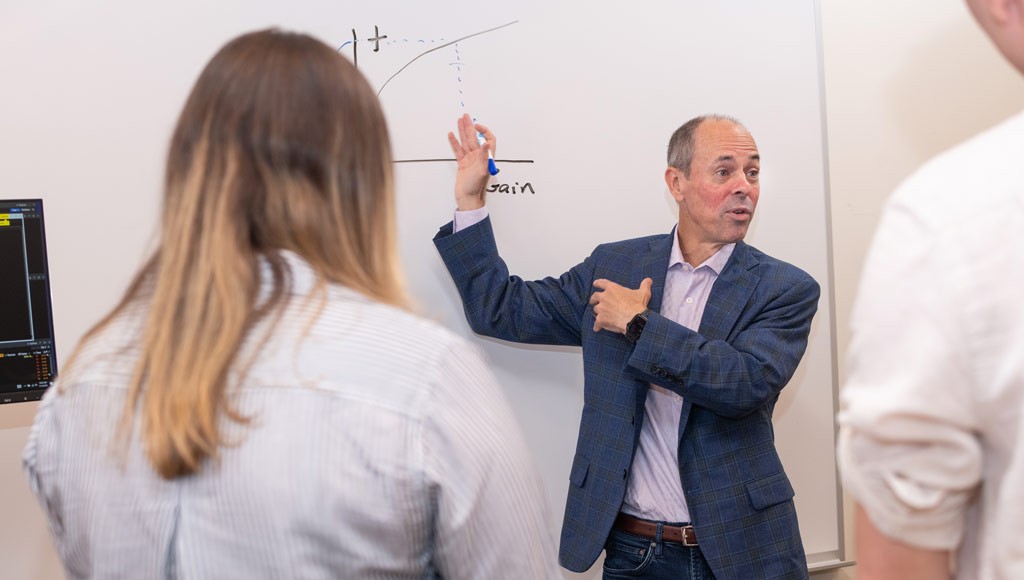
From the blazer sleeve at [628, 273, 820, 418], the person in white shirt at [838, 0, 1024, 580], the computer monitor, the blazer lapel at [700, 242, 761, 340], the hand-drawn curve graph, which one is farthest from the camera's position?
the hand-drawn curve graph

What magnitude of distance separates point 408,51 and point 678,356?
3.21ft

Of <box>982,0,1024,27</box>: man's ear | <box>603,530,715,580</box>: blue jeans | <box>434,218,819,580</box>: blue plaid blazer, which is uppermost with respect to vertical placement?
<box>982,0,1024,27</box>: man's ear

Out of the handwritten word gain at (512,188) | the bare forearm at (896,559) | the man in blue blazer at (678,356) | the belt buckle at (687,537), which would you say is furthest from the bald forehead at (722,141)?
the bare forearm at (896,559)

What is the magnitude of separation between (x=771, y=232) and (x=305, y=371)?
74.0 inches

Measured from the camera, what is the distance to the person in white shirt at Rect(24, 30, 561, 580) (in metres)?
0.77

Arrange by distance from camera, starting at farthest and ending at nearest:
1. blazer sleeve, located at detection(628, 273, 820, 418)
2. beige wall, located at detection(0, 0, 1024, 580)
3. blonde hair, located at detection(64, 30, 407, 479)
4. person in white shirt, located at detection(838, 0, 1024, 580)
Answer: beige wall, located at detection(0, 0, 1024, 580)
blazer sleeve, located at detection(628, 273, 820, 418)
blonde hair, located at detection(64, 30, 407, 479)
person in white shirt, located at detection(838, 0, 1024, 580)

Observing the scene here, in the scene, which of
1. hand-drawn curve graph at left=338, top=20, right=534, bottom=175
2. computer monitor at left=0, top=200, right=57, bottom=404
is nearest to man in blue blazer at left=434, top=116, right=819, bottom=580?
hand-drawn curve graph at left=338, top=20, right=534, bottom=175

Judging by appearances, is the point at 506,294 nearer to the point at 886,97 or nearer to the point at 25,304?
the point at 25,304

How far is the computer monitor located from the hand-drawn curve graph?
2.64ft

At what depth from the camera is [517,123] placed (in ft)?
7.11

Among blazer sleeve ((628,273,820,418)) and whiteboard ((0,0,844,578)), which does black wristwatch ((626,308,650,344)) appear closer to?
blazer sleeve ((628,273,820,418))

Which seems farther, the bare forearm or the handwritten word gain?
the handwritten word gain

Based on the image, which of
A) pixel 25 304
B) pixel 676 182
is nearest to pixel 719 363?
pixel 676 182

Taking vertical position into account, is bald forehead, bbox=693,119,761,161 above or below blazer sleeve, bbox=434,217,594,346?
above
